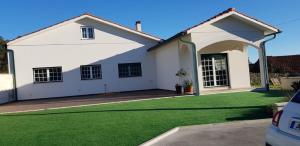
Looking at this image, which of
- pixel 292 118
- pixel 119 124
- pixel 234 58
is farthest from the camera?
pixel 234 58

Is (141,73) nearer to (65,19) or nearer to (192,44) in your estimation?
(65,19)

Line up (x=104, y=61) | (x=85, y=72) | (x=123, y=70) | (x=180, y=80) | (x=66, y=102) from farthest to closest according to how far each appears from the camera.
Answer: (x=123, y=70)
(x=104, y=61)
(x=85, y=72)
(x=180, y=80)
(x=66, y=102)

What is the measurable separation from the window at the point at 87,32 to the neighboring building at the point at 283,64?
1784 centimetres

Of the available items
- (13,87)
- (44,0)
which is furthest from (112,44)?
(13,87)

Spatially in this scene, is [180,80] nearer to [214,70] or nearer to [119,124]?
[214,70]

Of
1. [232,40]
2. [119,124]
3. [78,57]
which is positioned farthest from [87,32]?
[119,124]

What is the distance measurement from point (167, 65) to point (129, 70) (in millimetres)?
3708

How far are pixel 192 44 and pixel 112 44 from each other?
8.46 m

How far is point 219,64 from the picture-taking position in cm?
1884

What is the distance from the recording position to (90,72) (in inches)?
883

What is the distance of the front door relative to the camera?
18453 mm

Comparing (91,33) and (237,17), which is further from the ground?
(91,33)

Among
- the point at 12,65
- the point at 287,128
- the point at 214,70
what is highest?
the point at 12,65

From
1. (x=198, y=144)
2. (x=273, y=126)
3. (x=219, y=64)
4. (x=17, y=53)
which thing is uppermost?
(x=17, y=53)
